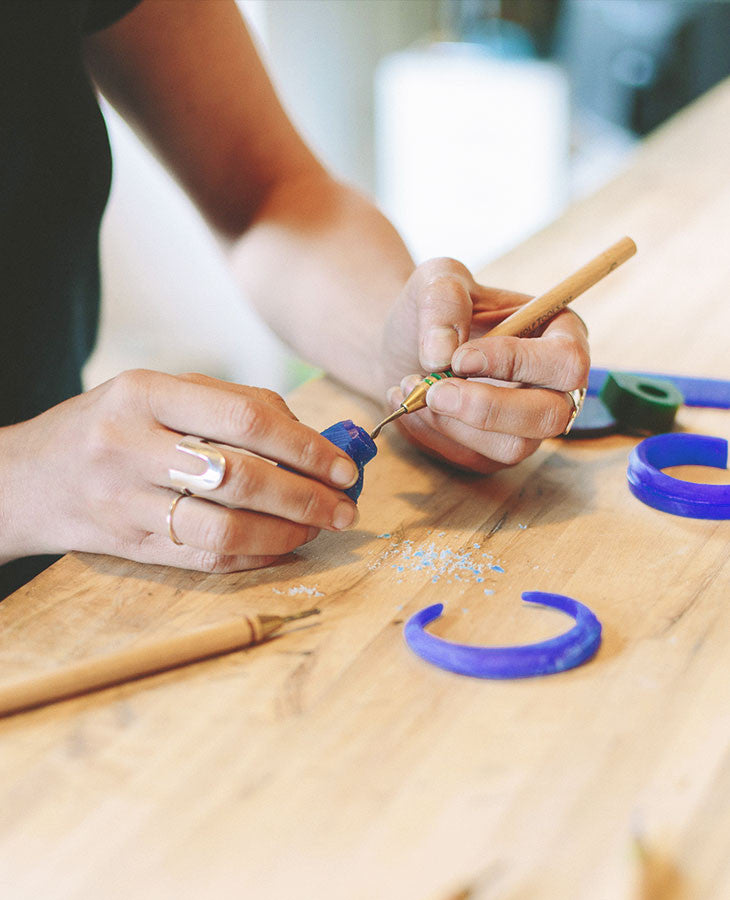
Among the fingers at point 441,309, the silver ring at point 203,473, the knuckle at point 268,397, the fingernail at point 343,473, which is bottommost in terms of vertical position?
the fingernail at point 343,473

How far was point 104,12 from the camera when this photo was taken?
3.20 ft

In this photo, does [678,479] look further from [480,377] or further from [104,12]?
[104,12]

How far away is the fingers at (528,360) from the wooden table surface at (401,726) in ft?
0.36

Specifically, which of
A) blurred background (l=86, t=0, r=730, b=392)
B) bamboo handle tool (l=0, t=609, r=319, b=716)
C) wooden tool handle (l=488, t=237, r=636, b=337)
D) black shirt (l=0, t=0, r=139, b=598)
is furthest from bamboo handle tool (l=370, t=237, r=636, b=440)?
blurred background (l=86, t=0, r=730, b=392)

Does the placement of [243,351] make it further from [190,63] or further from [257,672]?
[257,672]

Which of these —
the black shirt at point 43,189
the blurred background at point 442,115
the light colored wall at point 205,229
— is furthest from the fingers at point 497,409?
the blurred background at point 442,115

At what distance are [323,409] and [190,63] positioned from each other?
0.40 meters

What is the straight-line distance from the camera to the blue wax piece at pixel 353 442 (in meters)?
0.74

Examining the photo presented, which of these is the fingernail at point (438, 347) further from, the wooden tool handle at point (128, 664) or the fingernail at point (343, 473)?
the wooden tool handle at point (128, 664)

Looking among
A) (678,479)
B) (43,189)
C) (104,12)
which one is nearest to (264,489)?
(678,479)

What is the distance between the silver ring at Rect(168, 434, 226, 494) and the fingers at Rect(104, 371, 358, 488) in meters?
0.01

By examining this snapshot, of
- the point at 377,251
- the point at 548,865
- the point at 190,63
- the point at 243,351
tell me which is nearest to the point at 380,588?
the point at 548,865

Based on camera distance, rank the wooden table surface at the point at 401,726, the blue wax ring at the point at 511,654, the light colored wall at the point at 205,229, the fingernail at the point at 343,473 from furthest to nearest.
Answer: the light colored wall at the point at 205,229
the fingernail at the point at 343,473
the blue wax ring at the point at 511,654
the wooden table surface at the point at 401,726

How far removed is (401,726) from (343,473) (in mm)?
207
